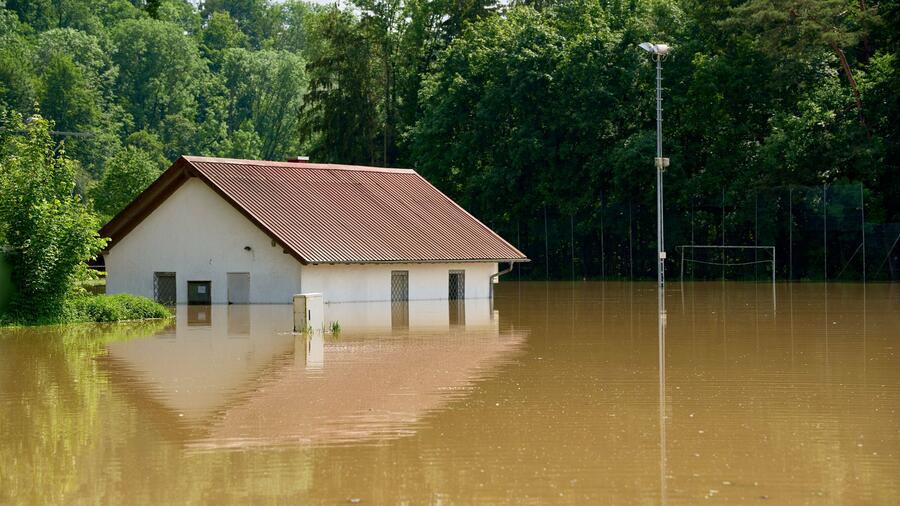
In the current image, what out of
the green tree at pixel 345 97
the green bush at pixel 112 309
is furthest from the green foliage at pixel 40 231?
the green tree at pixel 345 97

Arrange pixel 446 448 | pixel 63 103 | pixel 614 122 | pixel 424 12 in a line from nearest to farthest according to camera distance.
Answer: pixel 446 448 → pixel 614 122 → pixel 424 12 → pixel 63 103

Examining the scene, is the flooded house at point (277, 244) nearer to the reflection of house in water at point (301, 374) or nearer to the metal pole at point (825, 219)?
the reflection of house in water at point (301, 374)

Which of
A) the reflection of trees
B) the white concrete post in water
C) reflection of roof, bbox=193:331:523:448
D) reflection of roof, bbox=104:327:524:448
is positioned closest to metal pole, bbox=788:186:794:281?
reflection of roof, bbox=104:327:524:448

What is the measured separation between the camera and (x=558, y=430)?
16.1 metres

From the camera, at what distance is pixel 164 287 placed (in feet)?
153

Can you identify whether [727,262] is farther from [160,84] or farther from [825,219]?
[160,84]

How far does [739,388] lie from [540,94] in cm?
4992

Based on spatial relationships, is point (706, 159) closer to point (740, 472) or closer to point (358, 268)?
point (358, 268)

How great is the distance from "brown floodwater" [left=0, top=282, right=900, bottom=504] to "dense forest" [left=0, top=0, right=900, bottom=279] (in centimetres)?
1602

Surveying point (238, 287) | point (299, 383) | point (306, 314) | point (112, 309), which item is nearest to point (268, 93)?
point (238, 287)

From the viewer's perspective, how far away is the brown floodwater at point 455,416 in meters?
12.9

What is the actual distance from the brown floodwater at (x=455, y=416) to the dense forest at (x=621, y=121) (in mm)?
16018

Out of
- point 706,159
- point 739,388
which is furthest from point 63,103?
point 739,388

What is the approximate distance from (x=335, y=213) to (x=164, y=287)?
5.99 m
